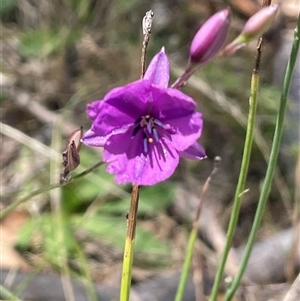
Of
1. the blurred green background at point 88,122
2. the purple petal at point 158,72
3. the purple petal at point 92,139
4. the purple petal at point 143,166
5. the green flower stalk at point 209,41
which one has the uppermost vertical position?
the blurred green background at point 88,122

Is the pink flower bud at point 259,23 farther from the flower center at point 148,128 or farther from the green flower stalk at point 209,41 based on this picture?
the flower center at point 148,128

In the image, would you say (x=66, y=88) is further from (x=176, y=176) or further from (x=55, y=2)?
(x=176, y=176)

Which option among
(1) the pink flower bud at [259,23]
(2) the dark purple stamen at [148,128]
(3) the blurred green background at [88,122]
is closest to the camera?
(1) the pink flower bud at [259,23]

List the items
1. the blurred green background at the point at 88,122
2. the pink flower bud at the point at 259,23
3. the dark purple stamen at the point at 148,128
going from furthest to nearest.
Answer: the blurred green background at the point at 88,122
the dark purple stamen at the point at 148,128
the pink flower bud at the point at 259,23

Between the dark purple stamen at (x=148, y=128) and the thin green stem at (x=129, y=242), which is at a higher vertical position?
the dark purple stamen at (x=148, y=128)

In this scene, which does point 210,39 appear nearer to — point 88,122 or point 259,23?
point 259,23

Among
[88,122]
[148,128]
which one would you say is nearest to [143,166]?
[148,128]

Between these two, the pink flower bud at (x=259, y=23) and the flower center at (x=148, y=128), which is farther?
the flower center at (x=148, y=128)

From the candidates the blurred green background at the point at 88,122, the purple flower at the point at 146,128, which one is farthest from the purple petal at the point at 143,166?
the blurred green background at the point at 88,122

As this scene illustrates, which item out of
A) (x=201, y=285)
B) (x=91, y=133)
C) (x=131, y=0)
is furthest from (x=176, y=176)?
(x=91, y=133)
